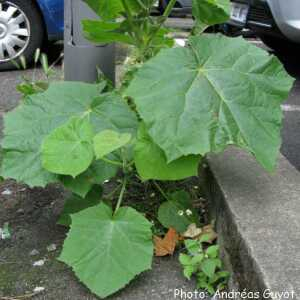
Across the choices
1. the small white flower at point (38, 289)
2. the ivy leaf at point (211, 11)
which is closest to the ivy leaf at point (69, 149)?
the small white flower at point (38, 289)

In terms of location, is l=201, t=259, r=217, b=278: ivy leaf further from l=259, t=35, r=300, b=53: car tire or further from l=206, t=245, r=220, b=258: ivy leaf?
l=259, t=35, r=300, b=53: car tire

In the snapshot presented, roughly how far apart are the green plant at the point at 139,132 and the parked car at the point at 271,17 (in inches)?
104

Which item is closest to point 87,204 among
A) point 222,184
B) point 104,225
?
point 104,225

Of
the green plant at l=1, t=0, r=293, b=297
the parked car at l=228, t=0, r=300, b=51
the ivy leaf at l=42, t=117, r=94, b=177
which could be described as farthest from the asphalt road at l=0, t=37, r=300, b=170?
the ivy leaf at l=42, t=117, r=94, b=177

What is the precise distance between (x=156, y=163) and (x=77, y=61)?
102 centimetres

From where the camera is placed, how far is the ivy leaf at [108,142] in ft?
5.33

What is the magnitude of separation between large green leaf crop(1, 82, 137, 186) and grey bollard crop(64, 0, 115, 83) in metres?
0.55

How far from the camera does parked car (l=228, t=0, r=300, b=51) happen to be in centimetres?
443

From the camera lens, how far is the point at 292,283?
1.39 meters

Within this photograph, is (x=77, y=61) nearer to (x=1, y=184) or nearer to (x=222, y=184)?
(x=1, y=184)

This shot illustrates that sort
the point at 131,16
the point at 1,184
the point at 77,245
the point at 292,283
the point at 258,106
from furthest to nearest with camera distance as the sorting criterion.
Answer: the point at 1,184, the point at 131,16, the point at 258,106, the point at 77,245, the point at 292,283

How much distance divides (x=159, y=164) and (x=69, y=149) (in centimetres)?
29

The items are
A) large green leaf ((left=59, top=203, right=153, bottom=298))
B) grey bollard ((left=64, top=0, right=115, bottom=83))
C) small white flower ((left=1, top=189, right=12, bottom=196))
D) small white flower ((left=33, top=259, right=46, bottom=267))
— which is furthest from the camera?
grey bollard ((left=64, top=0, right=115, bottom=83))

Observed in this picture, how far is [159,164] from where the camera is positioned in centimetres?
173
